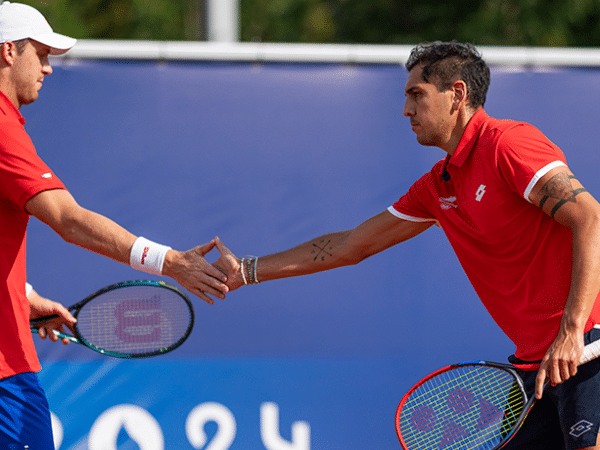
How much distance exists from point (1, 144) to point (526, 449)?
2.36m

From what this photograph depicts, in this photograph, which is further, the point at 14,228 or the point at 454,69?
the point at 454,69

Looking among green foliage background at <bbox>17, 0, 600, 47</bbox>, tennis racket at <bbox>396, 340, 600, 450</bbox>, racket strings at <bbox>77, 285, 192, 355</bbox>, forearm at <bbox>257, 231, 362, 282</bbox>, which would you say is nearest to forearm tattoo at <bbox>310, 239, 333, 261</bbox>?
forearm at <bbox>257, 231, 362, 282</bbox>

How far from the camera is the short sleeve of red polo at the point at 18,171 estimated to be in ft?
8.13

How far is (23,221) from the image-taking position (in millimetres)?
2627

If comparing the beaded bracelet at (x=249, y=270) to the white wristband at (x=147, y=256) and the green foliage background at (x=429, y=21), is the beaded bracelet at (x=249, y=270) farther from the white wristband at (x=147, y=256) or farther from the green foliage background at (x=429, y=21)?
the green foliage background at (x=429, y=21)

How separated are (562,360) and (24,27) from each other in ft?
7.99

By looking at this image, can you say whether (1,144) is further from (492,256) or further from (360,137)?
(360,137)

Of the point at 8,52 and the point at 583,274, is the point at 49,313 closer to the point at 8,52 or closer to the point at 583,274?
the point at 8,52

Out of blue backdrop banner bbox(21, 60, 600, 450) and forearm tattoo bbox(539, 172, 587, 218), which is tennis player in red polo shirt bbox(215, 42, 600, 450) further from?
blue backdrop banner bbox(21, 60, 600, 450)

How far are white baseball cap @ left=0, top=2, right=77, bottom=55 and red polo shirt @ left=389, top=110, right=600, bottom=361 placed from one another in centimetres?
176

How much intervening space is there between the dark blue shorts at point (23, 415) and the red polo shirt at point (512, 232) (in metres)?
1.82

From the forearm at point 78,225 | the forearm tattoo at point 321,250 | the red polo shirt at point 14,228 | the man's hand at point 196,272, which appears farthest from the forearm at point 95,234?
the forearm tattoo at point 321,250

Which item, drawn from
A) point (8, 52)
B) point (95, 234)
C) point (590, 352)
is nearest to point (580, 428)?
point (590, 352)

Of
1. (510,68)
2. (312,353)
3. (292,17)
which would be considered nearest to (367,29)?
(292,17)
